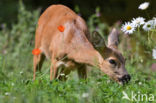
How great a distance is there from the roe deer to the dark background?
15.3ft

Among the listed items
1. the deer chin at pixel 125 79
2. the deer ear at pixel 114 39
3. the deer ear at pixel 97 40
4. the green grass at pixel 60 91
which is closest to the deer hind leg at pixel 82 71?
the deer ear at pixel 114 39

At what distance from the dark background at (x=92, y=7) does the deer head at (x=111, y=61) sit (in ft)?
17.3

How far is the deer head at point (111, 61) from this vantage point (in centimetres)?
537

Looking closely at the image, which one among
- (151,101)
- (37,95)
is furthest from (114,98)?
(37,95)

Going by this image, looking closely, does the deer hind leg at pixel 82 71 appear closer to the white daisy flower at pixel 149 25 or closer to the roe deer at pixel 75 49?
the roe deer at pixel 75 49

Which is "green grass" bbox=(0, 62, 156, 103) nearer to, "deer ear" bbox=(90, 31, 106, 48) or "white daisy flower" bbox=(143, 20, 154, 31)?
"white daisy flower" bbox=(143, 20, 154, 31)

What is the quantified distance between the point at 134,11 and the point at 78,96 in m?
7.95

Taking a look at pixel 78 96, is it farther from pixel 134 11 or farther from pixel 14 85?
pixel 134 11

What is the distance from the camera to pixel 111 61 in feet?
18.2

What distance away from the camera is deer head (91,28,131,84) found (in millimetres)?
5370

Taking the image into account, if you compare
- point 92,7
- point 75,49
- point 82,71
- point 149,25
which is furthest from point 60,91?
point 92,7

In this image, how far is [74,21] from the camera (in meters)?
6.28

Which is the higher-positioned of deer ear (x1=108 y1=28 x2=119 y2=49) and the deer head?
deer ear (x1=108 y1=28 x2=119 y2=49)

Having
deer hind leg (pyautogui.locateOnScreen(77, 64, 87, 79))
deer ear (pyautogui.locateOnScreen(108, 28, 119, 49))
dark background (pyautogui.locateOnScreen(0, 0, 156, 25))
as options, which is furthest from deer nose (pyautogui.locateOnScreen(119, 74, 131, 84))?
dark background (pyautogui.locateOnScreen(0, 0, 156, 25))
